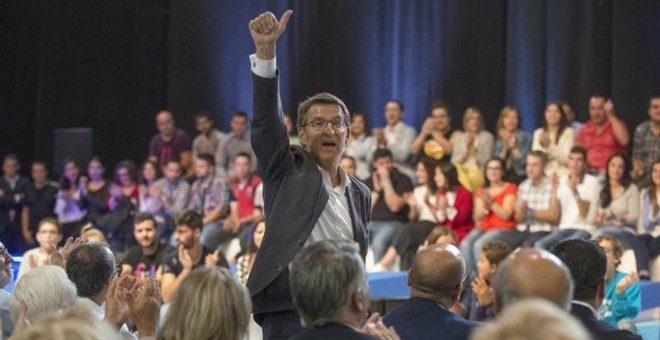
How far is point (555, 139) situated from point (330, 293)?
20.7 feet

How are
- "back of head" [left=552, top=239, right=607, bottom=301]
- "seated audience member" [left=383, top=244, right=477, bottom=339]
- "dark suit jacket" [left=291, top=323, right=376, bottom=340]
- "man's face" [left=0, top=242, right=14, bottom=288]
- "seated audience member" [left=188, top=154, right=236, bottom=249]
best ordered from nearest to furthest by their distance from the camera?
"dark suit jacket" [left=291, top=323, right=376, bottom=340] < "seated audience member" [left=383, top=244, right=477, bottom=339] < "back of head" [left=552, top=239, right=607, bottom=301] < "man's face" [left=0, top=242, right=14, bottom=288] < "seated audience member" [left=188, top=154, right=236, bottom=249]

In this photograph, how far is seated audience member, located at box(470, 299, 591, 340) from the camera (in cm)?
182

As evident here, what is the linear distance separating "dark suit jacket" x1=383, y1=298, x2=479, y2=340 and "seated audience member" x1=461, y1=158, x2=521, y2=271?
4.89 m

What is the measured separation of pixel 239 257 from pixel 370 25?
14.3 ft

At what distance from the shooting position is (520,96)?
10.5 meters

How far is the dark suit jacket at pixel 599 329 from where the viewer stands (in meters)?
3.16

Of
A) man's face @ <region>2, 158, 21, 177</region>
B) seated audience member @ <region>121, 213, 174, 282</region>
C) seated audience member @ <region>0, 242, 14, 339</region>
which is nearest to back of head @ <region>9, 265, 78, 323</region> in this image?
seated audience member @ <region>0, 242, 14, 339</region>

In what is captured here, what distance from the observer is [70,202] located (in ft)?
34.2

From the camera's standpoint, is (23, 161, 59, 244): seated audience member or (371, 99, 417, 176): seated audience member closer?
(371, 99, 417, 176): seated audience member

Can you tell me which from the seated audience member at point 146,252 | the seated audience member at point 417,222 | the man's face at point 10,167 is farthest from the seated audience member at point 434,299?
the man's face at point 10,167

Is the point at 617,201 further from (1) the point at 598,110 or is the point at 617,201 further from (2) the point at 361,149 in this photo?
(2) the point at 361,149

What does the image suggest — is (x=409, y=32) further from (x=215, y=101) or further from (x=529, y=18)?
(x=215, y=101)

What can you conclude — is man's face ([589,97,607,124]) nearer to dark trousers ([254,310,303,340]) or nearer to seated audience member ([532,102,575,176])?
seated audience member ([532,102,575,176])

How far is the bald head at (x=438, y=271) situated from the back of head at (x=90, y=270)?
3.41 ft
